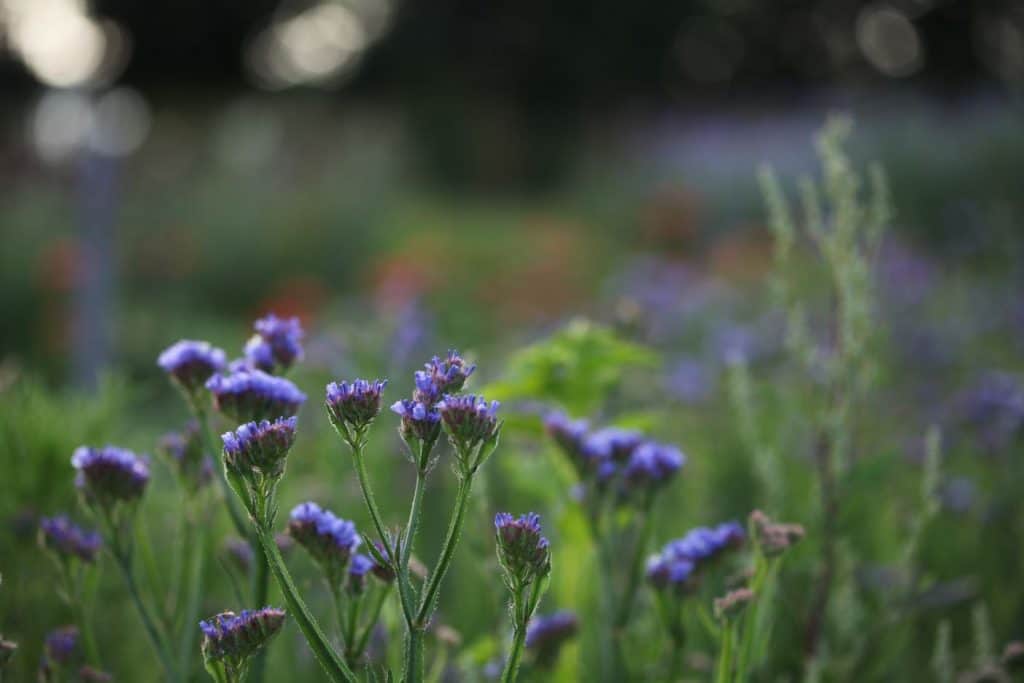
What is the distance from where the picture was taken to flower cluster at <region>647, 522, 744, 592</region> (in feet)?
3.77

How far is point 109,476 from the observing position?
1.07 metres

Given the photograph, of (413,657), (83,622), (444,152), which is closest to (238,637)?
(413,657)

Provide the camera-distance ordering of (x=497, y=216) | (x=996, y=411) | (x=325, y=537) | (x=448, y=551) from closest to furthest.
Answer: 1. (x=448, y=551)
2. (x=325, y=537)
3. (x=996, y=411)
4. (x=497, y=216)

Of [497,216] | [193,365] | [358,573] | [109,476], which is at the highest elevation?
[497,216]

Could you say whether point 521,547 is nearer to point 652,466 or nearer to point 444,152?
point 652,466

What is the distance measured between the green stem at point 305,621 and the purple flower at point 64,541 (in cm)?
39

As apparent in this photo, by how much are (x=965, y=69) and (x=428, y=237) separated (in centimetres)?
1432

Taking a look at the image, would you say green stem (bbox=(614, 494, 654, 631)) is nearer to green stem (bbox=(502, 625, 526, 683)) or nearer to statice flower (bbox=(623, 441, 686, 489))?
statice flower (bbox=(623, 441, 686, 489))

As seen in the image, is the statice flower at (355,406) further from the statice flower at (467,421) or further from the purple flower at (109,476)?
the purple flower at (109,476)

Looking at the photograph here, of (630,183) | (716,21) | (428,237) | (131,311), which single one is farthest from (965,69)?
(131,311)

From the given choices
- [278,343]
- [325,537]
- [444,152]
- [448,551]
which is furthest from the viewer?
[444,152]

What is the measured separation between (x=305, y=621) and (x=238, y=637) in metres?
0.05

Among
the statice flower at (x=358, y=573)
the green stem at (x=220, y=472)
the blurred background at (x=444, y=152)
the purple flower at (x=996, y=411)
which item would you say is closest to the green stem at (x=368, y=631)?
the statice flower at (x=358, y=573)

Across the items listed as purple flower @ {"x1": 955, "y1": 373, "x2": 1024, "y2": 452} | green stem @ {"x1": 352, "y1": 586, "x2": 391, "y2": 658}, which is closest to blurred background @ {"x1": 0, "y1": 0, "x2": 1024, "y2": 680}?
purple flower @ {"x1": 955, "y1": 373, "x2": 1024, "y2": 452}
